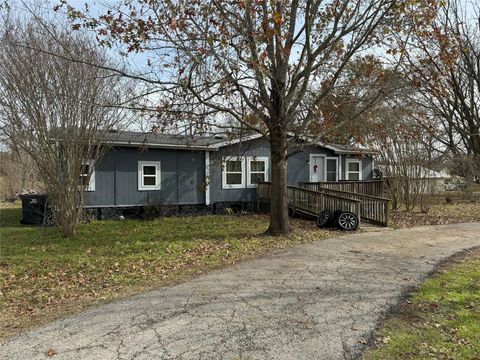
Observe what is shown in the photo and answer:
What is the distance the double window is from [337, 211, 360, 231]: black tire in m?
5.86

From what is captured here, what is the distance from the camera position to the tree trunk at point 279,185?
10.9m

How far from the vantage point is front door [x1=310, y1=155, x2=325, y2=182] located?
64.0 ft

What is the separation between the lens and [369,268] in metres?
7.34

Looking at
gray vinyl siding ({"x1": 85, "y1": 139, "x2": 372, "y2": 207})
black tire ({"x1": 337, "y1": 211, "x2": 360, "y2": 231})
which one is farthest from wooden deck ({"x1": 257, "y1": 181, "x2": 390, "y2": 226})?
gray vinyl siding ({"x1": 85, "y1": 139, "x2": 372, "y2": 207})

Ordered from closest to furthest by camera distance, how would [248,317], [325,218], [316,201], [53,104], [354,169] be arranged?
[248,317] → [53,104] → [325,218] → [316,201] → [354,169]

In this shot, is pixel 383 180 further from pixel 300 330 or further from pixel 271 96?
pixel 300 330

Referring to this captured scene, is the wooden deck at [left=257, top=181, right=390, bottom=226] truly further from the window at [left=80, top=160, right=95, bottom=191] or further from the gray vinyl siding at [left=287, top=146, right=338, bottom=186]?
the window at [left=80, top=160, right=95, bottom=191]

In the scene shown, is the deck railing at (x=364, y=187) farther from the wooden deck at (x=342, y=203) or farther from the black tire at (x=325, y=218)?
the black tire at (x=325, y=218)

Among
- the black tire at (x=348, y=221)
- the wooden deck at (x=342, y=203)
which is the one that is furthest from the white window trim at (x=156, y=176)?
the black tire at (x=348, y=221)

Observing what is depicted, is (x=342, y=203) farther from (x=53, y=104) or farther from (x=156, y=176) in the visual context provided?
(x=53, y=104)

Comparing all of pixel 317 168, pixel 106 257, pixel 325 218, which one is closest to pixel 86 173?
pixel 106 257

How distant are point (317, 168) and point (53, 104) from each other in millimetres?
12624

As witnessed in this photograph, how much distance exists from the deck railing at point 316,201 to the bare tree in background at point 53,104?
7.66 meters

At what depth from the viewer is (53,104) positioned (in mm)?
10609
